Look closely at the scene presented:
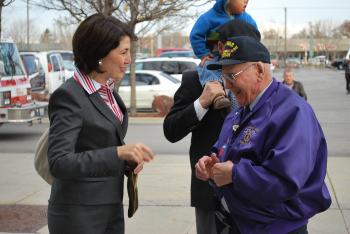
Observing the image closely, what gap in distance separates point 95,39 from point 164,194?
4.26m

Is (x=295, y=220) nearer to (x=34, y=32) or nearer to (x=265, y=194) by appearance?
(x=265, y=194)

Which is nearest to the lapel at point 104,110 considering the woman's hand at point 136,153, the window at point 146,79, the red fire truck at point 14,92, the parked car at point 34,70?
the woman's hand at point 136,153

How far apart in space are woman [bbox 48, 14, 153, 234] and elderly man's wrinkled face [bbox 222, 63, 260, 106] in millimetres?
503

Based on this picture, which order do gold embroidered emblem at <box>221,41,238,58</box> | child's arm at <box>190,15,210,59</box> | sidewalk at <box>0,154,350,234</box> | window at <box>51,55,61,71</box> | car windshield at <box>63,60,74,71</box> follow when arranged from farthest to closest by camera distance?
car windshield at <box>63,60,74,71</box>
window at <box>51,55,61,71</box>
sidewalk at <box>0,154,350,234</box>
child's arm at <box>190,15,210,59</box>
gold embroidered emblem at <box>221,41,238,58</box>

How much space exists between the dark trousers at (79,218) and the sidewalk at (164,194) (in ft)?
8.69

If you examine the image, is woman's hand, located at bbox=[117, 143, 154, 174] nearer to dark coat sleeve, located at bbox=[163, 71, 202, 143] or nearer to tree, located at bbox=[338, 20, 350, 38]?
dark coat sleeve, located at bbox=[163, 71, 202, 143]

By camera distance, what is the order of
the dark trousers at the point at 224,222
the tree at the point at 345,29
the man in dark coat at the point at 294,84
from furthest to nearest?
the tree at the point at 345,29 < the man in dark coat at the point at 294,84 < the dark trousers at the point at 224,222

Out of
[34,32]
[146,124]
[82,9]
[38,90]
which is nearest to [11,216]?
[146,124]

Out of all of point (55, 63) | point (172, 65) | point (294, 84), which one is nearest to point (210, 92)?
point (294, 84)

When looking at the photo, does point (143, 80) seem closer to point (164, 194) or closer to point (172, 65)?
point (172, 65)

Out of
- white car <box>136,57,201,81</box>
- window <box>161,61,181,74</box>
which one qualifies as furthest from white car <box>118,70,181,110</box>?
window <box>161,61,181,74</box>

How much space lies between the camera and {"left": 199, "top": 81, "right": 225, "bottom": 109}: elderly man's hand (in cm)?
280

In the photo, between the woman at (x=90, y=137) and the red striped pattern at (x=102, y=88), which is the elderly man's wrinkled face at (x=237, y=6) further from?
the red striped pattern at (x=102, y=88)

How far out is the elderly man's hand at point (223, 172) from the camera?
216cm
